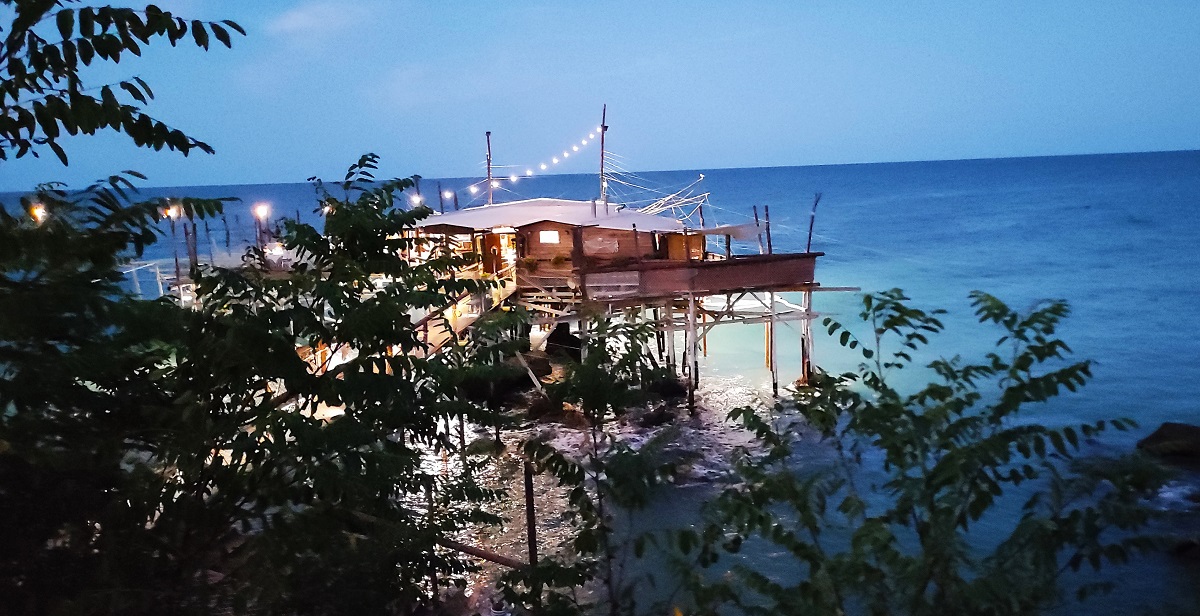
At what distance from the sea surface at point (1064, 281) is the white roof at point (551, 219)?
1431mm

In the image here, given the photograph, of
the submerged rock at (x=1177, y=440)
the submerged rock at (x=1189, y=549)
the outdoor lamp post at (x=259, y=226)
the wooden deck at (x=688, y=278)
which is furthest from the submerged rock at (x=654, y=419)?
the submerged rock at (x=1189, y=549)

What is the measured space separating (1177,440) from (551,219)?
1422cm

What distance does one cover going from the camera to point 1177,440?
54.7 ft

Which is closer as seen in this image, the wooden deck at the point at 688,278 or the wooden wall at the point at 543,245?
the wooden deck at the point at 688,278

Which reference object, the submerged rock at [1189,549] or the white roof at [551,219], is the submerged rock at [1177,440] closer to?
the submerged rock at [1189,549]

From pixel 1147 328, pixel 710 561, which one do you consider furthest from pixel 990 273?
pixel 710 561

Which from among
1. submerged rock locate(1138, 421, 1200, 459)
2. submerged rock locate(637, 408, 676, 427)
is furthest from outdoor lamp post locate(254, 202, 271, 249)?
submerged rock locate(1138, 421, 1200, 459)

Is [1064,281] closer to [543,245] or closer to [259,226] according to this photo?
[543,245]

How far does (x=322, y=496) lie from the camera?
366 centimetres

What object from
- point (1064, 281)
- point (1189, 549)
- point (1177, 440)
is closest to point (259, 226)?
point (1189, 549)

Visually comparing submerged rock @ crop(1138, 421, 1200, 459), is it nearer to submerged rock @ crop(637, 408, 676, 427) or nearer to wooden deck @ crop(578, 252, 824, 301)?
wooden deck @ crop(578, 252, 824, 301)

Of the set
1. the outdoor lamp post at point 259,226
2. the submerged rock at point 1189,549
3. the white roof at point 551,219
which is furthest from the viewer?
the white roof at point 551,219

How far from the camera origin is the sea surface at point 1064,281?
18484mm

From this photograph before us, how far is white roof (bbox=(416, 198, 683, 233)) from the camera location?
66.0ft
